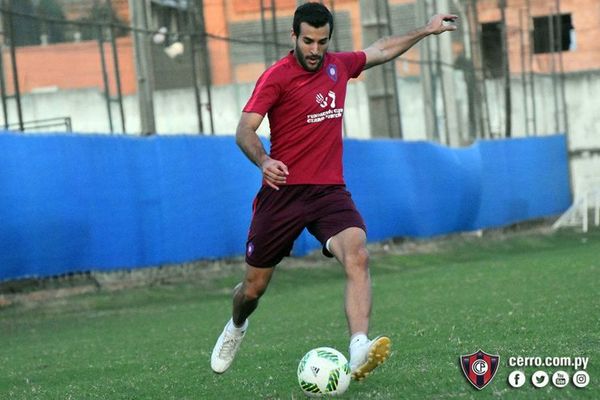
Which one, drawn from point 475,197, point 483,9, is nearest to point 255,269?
point 475,197

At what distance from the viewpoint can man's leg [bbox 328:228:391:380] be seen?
829cm

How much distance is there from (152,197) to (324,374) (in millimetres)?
13135

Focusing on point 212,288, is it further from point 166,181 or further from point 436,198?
point 436,198

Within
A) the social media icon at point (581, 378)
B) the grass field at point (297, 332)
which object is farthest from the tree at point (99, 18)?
the social media icon at point (581, 378)

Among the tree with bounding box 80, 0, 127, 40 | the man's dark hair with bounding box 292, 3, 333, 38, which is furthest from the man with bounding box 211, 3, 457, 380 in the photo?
the tree with bounding box 80, 0, 127, 40

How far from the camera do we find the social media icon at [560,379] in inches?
312

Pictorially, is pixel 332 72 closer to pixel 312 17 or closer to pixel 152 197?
pixel 312 17

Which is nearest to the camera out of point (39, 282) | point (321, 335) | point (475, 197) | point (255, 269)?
point (255, 269)

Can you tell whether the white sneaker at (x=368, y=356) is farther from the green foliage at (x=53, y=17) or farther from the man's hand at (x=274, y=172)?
the green foliage at (x=53, y=17)

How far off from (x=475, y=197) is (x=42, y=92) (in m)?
14.9

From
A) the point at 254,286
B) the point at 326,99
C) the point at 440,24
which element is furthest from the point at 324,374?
the point at 440,24

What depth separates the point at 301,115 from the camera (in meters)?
9.14

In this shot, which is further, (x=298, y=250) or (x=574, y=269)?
(x=298, y=250)

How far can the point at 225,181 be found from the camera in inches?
909
